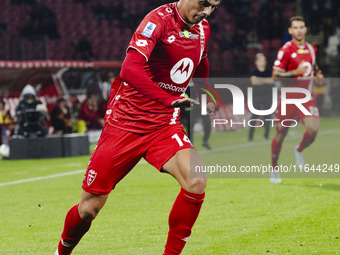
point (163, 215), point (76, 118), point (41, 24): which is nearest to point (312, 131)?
point (163, 215)

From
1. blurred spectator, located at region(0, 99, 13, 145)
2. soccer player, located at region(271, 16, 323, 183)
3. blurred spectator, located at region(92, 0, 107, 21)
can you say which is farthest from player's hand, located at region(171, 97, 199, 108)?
blurred spectator, located at region(92, 0, 107, 21)

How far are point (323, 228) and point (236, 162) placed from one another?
7.18 metres

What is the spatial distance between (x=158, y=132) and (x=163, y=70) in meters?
0.44

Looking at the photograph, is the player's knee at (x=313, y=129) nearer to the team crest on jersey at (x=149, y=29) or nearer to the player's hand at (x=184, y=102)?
the team crest on jersey at (x=149, y=29)

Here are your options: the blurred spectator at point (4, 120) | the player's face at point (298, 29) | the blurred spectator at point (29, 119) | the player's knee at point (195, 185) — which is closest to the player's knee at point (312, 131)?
the player's face at point (298, 29)

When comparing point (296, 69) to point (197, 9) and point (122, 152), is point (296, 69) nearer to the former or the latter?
point (197, 9)

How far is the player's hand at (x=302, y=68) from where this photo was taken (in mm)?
9695

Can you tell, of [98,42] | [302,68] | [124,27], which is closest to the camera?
[302,68]

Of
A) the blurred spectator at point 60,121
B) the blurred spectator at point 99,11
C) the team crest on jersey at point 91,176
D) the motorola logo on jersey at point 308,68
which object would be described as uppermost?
the team crest on jersey at point 91,176

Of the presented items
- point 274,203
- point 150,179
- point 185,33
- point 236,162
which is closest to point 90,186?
point 185,33

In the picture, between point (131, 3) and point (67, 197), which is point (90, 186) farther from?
point (131, 3)

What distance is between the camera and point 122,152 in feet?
16.1

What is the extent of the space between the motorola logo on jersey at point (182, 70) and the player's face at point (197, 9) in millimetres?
297

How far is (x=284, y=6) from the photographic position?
3534 centimetres
